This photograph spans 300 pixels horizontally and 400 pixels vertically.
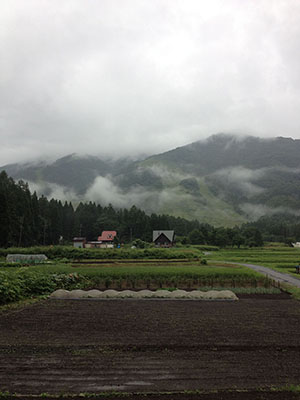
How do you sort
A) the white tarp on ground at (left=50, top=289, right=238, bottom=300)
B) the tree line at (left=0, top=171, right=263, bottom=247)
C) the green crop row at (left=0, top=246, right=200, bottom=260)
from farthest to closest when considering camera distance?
the tree line at (left=0, top=171, right=263, bottom=247)
the green crop row at (left=0, top=246, right=200, bottom=260)
the white tarp on ground at (left=50, top=289, right=238, bottom=300)

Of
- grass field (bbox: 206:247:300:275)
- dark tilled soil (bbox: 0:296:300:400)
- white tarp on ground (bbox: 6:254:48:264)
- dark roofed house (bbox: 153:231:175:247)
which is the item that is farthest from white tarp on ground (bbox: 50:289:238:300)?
dark roofed house (bbox: 153:231:175:247)

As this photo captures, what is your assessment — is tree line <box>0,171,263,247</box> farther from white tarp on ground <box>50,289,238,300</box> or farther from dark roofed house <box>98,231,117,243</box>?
white tarp on ground <box>50,289,238,300</box>

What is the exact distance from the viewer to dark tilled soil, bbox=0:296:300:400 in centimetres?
871

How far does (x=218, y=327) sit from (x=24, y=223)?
73938 mm

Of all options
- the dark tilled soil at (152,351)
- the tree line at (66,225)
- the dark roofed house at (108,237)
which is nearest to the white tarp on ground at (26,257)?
the tree line at (66,225)

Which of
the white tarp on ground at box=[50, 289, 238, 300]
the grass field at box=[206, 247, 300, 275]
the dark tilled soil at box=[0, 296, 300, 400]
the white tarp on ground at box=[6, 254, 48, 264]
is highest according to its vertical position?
the dark tilled soil at box=[0, 296, 300, 400]

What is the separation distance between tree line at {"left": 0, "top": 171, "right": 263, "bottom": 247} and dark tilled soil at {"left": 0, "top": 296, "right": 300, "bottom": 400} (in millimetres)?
54311

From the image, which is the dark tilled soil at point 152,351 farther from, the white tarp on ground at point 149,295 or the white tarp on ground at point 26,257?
the white tarp on ground at point 26,257

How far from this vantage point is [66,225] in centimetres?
11238

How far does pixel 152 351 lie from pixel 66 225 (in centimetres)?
10565

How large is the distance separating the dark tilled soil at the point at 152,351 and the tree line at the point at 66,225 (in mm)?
54311

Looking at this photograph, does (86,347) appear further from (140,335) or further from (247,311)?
(247,311)

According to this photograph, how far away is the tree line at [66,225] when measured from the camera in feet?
240

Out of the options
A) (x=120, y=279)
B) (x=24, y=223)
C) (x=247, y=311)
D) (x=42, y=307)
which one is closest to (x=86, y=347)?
(x=42, y=307)
